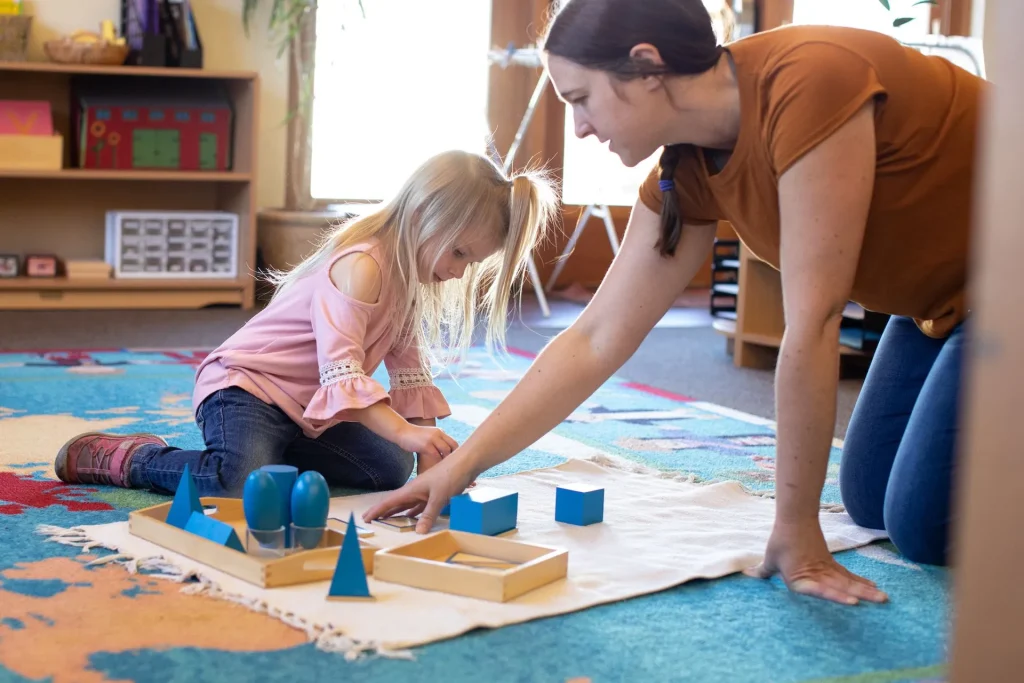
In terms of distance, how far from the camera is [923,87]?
1.25m

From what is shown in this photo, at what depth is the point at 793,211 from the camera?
117cm

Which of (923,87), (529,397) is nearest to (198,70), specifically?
(529,397)

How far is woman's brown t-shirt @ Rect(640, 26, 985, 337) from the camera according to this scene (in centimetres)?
117

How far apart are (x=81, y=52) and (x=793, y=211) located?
9.94 ft

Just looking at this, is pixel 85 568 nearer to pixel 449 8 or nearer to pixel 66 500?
pixel 66 500

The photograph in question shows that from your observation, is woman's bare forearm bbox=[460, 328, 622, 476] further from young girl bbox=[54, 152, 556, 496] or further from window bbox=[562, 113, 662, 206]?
window bbox=[562, 113, 662, 206]

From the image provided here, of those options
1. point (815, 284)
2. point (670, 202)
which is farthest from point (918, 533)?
point (670, 202)

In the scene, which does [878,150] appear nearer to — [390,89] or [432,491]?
[432,491]

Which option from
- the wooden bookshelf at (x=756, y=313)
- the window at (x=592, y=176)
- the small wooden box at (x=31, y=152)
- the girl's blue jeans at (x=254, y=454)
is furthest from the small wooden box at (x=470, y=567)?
the window at (x=592, y=176)

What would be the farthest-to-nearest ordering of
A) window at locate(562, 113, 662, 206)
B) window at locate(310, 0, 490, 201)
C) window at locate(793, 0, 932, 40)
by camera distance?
window at locate(793, 0, 932, 40) < window at locate(562, 113, 662, 206) < window at locate(310, 0, 490, 201)

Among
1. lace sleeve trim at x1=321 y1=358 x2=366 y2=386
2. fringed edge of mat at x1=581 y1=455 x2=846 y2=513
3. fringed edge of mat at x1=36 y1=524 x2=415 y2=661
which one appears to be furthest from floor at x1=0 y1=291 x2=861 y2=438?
fringed edge of mat at x1=36 y1=524 x2=415 y2=661

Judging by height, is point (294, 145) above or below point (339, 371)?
above

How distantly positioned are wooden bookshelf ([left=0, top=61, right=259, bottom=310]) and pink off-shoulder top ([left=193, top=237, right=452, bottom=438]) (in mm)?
2208

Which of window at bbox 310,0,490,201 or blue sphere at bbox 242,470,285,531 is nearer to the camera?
blue sphere at bbox 242,470,285,531
